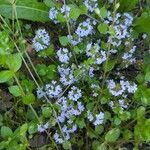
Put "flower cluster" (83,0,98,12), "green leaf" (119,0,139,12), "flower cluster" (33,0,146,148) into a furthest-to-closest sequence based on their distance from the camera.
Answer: "green leaf" (119,0,139,12) → "flower cluster" (83,0,98,12) → "flower cluster" (33,0,146,148)

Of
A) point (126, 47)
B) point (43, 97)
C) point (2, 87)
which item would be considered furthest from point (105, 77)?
point (2, 87)

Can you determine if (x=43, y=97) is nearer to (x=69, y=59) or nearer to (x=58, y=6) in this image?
(x=69, y=59)

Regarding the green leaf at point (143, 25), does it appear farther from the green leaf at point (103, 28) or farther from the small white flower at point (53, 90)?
the small white flower at point (53, 90)

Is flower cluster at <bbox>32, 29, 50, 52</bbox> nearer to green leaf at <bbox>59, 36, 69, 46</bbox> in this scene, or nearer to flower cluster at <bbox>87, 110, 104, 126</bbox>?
green leaf at <bbox>59, 36, 69, 46</bbox>

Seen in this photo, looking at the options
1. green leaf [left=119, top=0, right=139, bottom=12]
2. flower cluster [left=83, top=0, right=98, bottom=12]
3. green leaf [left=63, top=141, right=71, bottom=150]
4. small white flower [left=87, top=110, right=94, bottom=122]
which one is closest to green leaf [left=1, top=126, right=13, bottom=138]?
green leaf [left=63, top=141, right=71, bottom=150]

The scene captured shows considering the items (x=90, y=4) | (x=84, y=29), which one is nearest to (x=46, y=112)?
(x=84, y=29)

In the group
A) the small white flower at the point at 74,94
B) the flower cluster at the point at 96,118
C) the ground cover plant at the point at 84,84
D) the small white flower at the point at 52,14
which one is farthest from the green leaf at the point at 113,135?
the small white flower at the point at 52,14

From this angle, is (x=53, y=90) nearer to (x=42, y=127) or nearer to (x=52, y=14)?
(x=42, y=127)
